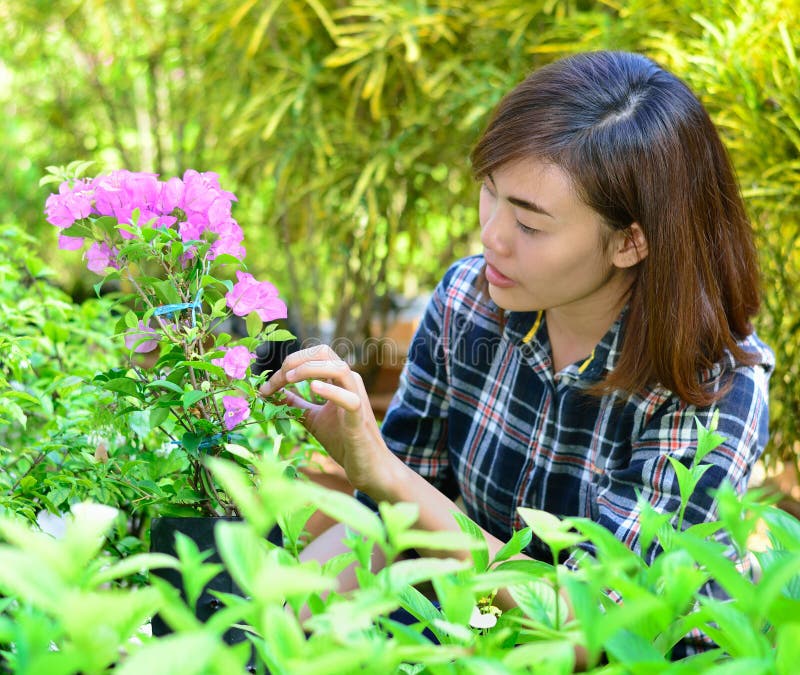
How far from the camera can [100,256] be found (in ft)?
2.77

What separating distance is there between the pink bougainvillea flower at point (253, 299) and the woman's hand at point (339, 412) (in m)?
0.06

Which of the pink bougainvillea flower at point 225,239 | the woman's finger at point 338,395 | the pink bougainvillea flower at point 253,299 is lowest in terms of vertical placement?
the woman's finger at point 338,395

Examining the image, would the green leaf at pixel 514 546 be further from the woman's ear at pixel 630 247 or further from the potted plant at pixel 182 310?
the woman's ear at pixel 630 247

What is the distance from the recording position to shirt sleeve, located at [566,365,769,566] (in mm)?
1084

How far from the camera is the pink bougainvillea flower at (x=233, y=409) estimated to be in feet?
2.63

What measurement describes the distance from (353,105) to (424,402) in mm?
1524

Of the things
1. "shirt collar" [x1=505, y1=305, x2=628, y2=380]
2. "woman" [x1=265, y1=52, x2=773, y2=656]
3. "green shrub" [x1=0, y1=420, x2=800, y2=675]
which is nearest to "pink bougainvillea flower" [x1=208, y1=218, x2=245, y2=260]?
"woman" [x1=265, y1=52, x2=773, y2=656]

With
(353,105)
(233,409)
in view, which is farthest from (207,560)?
(353,105)

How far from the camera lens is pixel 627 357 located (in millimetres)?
1188

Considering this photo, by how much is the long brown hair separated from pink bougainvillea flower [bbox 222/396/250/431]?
19.5 inches

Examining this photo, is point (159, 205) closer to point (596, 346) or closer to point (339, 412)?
point (339, 412)

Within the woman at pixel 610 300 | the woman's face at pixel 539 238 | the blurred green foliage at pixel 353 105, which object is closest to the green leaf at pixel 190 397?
the woman at pixel 610 300

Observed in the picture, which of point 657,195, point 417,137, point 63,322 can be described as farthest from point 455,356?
point 417,137

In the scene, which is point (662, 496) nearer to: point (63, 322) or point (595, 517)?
point (595, 517)
